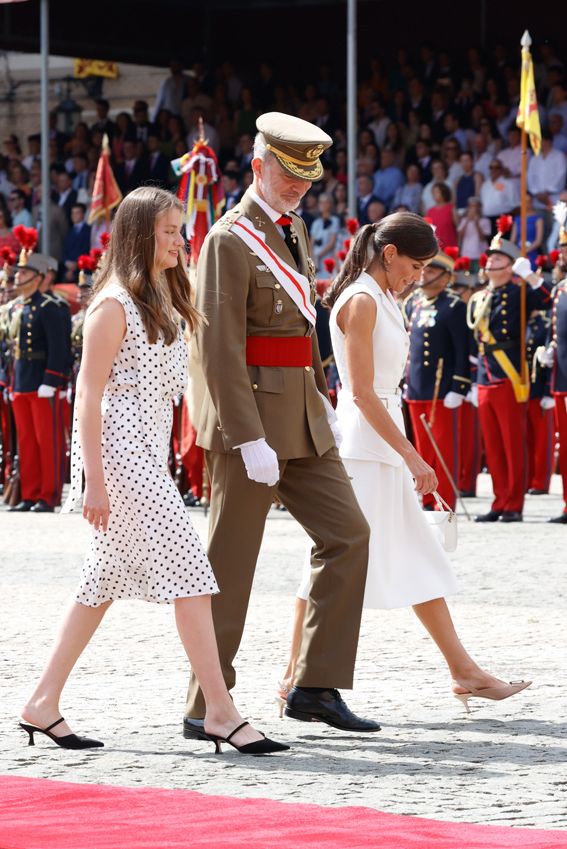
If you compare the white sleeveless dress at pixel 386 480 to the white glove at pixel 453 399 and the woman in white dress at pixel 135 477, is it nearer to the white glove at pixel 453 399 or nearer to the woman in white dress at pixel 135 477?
the woman in white dress at pixel 135 477

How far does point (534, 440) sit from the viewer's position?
52.9 feet

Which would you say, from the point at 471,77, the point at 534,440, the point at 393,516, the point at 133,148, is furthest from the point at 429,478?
the point at 133,148

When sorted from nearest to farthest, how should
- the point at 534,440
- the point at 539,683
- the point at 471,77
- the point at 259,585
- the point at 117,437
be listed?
the point at 117,437 < the point at 539,683 < the point at 259,585 < the point at 534,440 < the point at 471,77

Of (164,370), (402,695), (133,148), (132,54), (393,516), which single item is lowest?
(402,695)

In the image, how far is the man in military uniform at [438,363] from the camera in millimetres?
13492

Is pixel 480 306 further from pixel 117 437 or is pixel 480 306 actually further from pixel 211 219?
pixel 117 437

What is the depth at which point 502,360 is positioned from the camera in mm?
13531

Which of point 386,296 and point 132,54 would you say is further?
point 132,54

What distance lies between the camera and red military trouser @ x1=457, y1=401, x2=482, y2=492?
15297mm

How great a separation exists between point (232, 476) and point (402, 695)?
1.11 metres

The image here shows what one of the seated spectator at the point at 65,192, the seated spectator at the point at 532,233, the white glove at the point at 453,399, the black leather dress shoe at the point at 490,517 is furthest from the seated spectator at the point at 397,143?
the black leather dress shoe at the point at 490,517

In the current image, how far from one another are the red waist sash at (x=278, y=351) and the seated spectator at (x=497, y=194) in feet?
45.5

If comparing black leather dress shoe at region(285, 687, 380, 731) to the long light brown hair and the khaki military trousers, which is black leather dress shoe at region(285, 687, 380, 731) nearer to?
the khaki military trousers

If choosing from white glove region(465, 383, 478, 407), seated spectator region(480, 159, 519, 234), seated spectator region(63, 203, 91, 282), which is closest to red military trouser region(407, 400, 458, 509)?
white glove region(465, 383, 478, 407)
